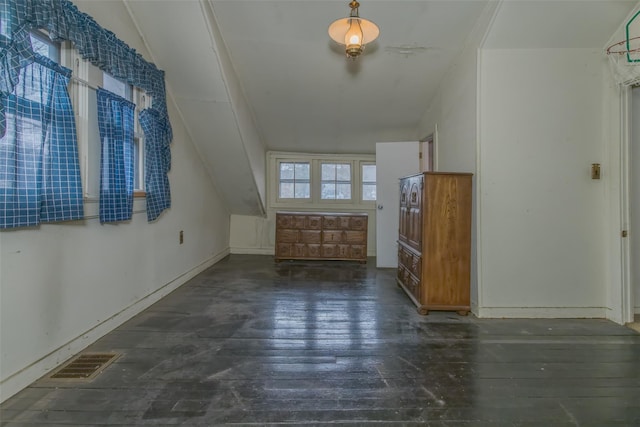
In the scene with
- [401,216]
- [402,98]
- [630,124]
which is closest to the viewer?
[630,124]

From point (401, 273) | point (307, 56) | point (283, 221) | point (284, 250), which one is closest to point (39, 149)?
point (307, 56)

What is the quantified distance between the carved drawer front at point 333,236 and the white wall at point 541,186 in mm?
2528

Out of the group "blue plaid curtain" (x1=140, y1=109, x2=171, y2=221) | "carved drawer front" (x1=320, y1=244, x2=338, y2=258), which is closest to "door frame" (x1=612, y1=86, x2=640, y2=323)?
"carved drawer front" (x1=320, y1=244, x2=338, y2=258)

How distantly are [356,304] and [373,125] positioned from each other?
107 inches

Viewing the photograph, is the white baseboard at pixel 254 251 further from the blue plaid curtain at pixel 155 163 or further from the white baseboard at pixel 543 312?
the white baseboard at pixel 543 312

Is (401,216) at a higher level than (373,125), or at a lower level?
lower


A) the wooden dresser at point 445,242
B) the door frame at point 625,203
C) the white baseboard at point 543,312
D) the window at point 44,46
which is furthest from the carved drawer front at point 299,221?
the door frame at point 625,203

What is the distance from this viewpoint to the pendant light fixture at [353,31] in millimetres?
1939

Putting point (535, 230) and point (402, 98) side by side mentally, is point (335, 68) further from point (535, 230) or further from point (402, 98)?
point (535, 230)

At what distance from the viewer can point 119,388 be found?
167 cm

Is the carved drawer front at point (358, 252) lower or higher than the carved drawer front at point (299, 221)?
lower

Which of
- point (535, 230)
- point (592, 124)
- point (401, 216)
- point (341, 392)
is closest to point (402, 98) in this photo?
point (401, 216)

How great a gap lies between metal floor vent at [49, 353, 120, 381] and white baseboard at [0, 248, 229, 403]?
0.20 ft

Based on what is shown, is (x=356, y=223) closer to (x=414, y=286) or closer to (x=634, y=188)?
(x=414, y=286)
